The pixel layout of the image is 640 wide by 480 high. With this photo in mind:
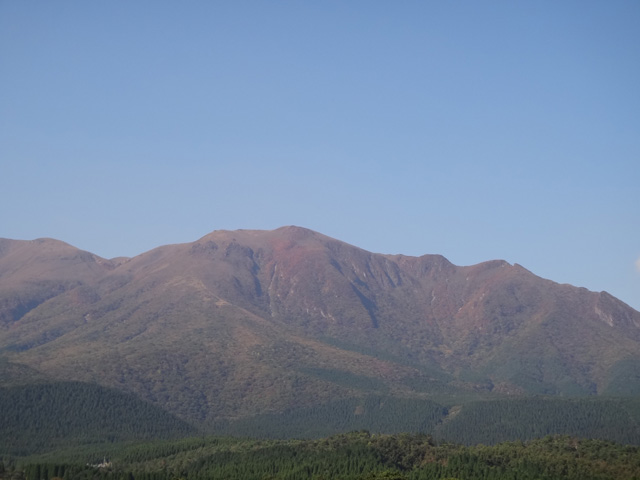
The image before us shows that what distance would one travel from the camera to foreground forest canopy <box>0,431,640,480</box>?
161 meters

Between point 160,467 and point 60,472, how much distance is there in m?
20.1

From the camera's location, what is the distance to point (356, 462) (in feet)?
552

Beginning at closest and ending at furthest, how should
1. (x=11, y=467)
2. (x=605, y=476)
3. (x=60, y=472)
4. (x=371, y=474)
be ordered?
(x=371, y=474), (x=605, y=476), (x=60, y=472), (x=11, y=467)

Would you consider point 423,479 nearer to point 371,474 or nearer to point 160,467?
point 371,474

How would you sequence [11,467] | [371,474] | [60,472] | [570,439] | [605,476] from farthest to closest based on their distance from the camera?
[570,439]
[11,467]
[60,472]
[605,476]
[371,474]

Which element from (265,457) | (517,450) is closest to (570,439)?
(517,450)

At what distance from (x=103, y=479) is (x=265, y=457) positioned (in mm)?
31139

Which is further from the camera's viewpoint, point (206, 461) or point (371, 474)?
point (206, 461)

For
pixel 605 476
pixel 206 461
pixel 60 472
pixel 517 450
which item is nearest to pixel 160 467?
pixel 206 461

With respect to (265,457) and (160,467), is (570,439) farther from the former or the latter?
(160,467)

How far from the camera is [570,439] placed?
193 metres

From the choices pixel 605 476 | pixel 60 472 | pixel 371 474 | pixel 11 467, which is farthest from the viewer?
pixel 11 467

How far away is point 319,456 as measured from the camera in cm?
17562

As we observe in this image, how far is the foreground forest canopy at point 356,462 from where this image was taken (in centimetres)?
16075
